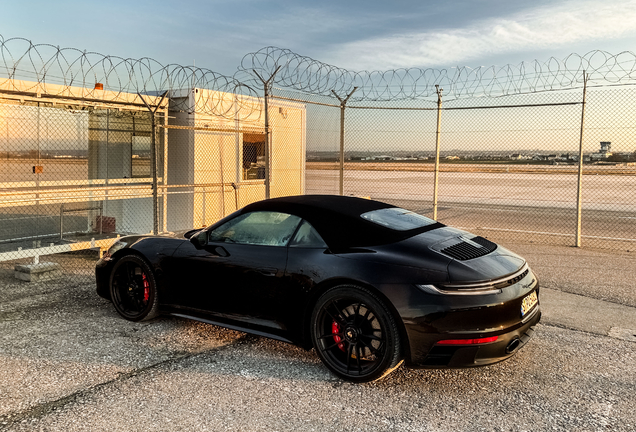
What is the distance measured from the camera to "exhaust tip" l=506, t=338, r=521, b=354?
3763 millimetres

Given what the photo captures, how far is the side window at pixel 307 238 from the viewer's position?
4289mm

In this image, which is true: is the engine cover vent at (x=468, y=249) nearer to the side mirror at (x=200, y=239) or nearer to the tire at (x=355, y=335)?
the tire at (x=355, y=335)

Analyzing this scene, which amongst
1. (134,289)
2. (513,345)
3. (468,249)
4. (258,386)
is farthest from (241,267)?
(513,345)

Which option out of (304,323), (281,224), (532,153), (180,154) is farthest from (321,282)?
(532,153)

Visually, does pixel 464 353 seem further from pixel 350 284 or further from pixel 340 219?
pixel 340 219

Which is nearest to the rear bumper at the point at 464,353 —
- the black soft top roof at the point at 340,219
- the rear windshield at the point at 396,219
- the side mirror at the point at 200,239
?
the black soft top roof at the point at 340,219

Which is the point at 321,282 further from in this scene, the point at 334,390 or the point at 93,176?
the point at 93,176

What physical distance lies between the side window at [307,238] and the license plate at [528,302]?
152 cm

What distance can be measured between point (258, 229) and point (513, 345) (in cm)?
223

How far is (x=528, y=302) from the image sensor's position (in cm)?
400

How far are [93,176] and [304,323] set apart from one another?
7998mm

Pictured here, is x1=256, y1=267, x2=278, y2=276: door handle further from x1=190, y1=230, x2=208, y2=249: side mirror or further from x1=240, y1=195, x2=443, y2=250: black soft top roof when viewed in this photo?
x1=190, y1=230, x2=208, y2=249: side mirror

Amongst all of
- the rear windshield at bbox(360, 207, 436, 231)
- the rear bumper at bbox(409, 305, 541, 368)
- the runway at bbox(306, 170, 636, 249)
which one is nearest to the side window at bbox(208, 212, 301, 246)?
the rear windshield at bbox(360, 207, 436, 231)

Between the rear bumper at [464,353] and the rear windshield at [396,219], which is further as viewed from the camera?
the rear windshield at [396,219]
